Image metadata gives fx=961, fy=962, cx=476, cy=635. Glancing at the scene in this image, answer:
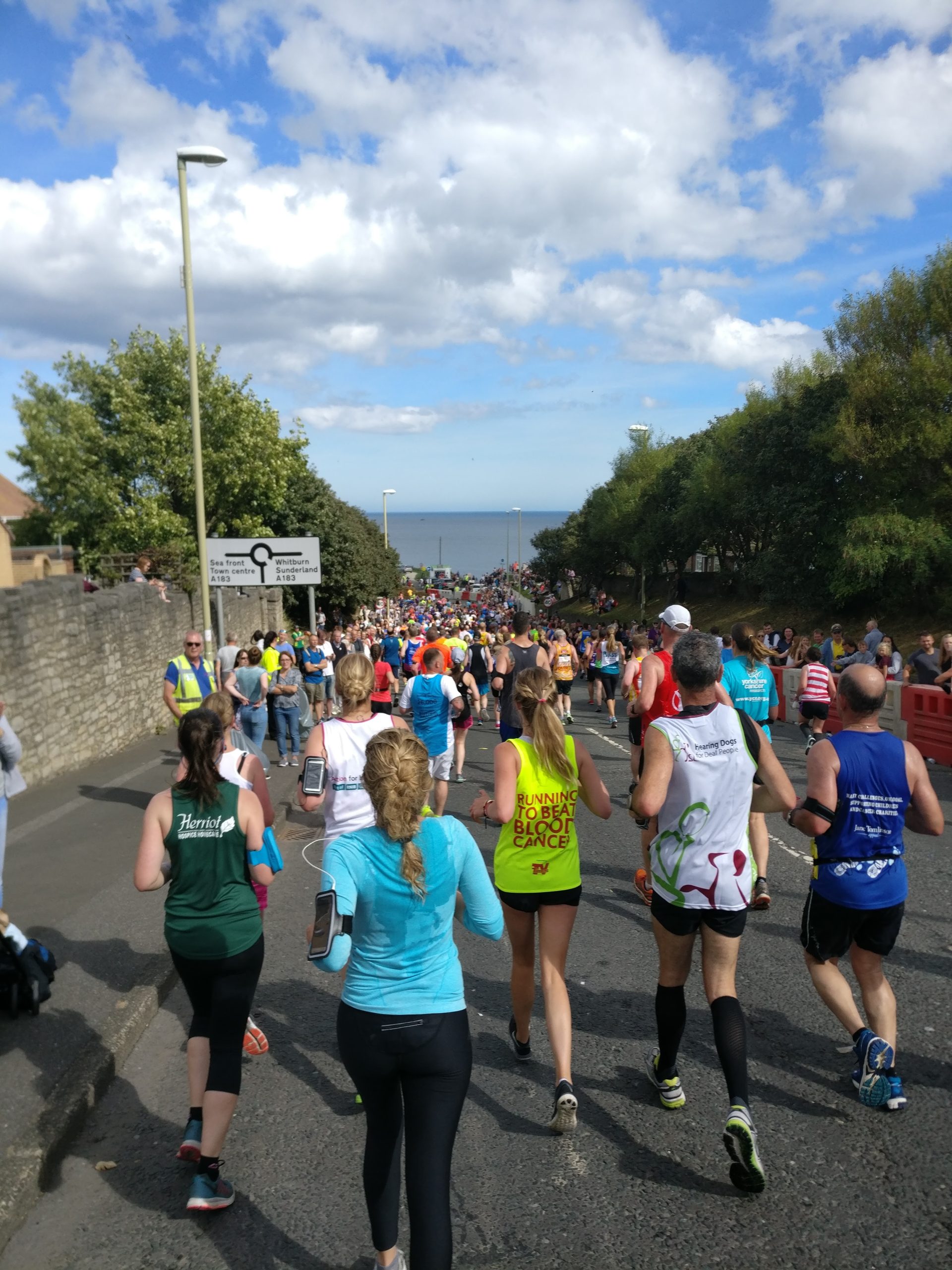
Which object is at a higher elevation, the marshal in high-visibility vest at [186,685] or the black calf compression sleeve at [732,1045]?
the marshal in high-visibility vest at [186,685]

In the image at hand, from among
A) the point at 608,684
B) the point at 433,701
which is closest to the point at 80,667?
the point at 433,701

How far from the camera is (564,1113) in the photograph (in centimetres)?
377

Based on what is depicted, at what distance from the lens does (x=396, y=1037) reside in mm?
2627

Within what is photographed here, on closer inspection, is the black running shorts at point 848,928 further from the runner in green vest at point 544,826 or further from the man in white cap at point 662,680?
the man in white cap at point 662,680

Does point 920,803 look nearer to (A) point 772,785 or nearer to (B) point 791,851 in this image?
(A) point 772,785

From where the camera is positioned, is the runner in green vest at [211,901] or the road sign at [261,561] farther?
the road sign at [261,561]

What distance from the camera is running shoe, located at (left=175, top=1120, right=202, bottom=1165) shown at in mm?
3641

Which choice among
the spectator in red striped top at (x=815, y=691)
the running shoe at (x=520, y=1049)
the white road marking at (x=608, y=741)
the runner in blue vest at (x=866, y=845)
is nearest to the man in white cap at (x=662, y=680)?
the running shoe at (x=520, y=1049)

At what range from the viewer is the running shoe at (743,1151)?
330cm

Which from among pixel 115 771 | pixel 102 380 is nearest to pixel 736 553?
pixel 102 380

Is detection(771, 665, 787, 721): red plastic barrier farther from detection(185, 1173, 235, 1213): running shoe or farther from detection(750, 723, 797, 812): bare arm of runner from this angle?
detection(185, 1173, 235, 1213): running shoe

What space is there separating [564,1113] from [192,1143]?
4.70ft

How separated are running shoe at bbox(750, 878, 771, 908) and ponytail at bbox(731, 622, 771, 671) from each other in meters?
1.46

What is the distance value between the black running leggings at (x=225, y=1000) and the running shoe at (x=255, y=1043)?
1.08m
